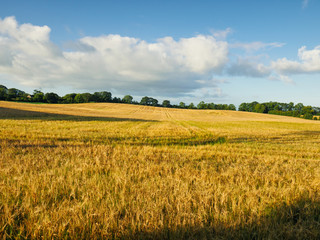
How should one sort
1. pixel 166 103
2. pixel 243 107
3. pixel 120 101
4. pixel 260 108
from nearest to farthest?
pixel 260 108 → pixel 120 101 → pixel 243 107 → pixel 166 103

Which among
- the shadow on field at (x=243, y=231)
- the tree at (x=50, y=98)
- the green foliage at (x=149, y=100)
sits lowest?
the shadow on field at (x=243, y=231)

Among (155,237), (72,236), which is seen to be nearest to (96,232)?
(72,236)

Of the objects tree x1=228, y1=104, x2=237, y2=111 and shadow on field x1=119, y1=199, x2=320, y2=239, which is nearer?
shadow on field x1=119, y1=199, x2=320, y2=239

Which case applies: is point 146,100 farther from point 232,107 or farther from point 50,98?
point 50,98

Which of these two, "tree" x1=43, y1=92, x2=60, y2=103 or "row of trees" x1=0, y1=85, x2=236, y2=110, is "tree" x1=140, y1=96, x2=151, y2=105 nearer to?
"row of trees" x1=0, y1=85, x2=236, y2=110

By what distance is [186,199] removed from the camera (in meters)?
3.19

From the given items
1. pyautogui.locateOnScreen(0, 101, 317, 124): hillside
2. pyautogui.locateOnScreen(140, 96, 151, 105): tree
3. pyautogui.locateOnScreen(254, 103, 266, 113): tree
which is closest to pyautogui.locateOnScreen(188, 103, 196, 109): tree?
pyautogui.locateOnScreen(140, 96, 151, 105): tree

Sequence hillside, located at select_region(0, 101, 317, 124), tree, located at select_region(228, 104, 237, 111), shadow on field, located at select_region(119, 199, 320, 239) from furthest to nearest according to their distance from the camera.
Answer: tree, located at select_region(228, 104, 237, 111) < hillside, located at select_region(0, 101, 317, 124) < shadow on field, located at select_region(119, 199, 320, 239)

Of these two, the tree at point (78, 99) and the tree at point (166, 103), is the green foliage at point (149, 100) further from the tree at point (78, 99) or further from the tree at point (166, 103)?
the tree at point (78, 99)

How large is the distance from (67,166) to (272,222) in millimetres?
5206

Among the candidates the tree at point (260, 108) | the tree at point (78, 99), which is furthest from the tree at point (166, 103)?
the tree at point (260, 108)

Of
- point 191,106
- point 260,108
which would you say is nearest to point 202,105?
point 191,106

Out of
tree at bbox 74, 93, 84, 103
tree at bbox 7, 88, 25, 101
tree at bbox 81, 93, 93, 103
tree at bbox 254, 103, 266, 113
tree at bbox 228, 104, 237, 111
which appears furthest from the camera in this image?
tree at bbox 228, 104, 237, 111

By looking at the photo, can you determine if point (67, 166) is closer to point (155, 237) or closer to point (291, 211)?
point (155, 237)
